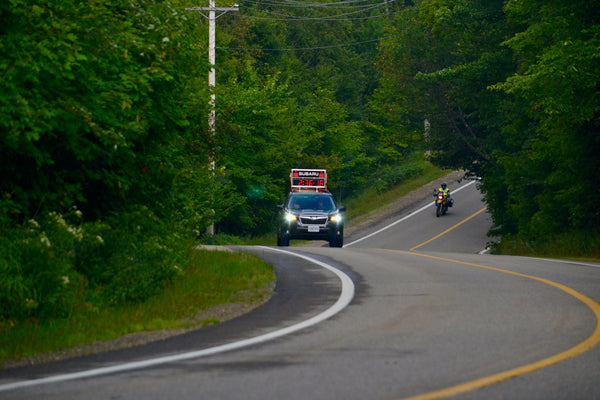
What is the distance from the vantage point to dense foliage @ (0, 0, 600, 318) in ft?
35.4

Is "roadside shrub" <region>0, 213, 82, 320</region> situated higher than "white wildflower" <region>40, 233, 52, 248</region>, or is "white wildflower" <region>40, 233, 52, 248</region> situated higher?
"white wildflower" <region>40, 233, 52, 248</region>

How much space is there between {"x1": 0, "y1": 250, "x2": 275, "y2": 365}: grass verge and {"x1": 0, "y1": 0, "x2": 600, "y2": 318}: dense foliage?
0.35m

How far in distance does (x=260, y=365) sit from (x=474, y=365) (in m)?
1.86

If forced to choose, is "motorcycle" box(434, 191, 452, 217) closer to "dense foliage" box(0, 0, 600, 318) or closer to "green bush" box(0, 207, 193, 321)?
"dense foliage" box(0, 0, 600, 318)

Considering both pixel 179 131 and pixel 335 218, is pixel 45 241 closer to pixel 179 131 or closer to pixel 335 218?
pixel 179 131

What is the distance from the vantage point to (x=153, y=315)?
1067 cm

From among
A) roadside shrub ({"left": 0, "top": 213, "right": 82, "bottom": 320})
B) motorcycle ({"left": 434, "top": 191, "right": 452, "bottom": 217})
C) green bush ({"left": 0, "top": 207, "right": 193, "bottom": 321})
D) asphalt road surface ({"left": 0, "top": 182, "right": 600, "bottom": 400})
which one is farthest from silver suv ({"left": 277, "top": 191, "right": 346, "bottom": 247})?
motorcycle ({"left": 434, "top": 191, "right": 452, "bottom": 217})

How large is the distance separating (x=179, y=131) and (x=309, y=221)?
14.1m

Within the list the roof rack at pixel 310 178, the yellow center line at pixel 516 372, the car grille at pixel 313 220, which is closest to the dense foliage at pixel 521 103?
the roof rack at pixel 310 178

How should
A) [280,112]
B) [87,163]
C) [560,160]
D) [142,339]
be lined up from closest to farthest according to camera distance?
[142,339] → [87,163] → [560,160] → [280,112]

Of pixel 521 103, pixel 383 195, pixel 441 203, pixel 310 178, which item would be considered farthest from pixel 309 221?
pixel 383 195

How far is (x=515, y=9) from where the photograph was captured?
30.0 m

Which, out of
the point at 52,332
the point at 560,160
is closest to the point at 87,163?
the point at 52,332

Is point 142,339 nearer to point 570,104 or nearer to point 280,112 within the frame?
point 570,104
